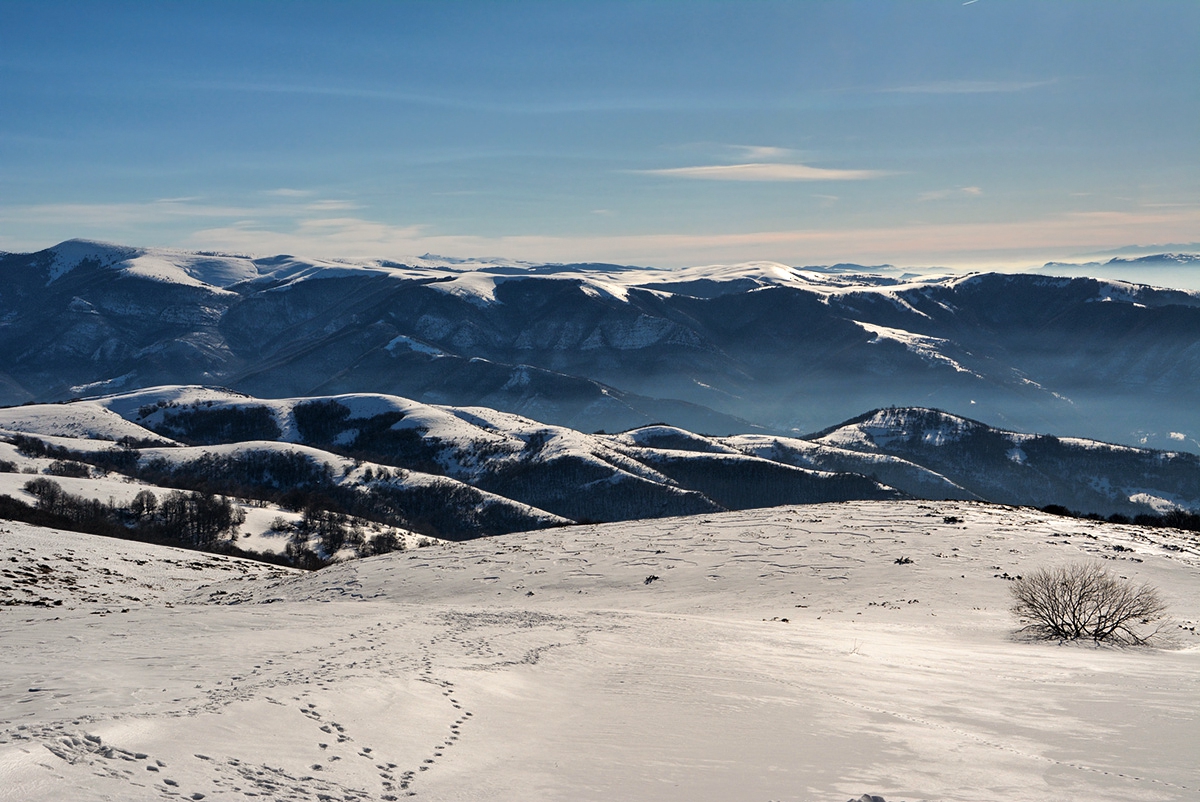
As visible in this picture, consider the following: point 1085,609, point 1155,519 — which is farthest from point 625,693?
point 1155,519

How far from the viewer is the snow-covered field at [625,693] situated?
11750 mm

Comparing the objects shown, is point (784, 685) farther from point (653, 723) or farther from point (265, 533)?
point (265, 533)

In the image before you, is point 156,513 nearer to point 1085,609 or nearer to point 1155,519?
point 1155,519

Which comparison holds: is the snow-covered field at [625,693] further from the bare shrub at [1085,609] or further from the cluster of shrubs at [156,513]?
the cluster of shrubs at [156,513]

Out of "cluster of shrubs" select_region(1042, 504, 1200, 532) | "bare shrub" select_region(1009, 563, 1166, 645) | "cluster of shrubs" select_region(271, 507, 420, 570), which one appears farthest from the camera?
"cluster of shrubs" select_region(271, 507, 420, 570)

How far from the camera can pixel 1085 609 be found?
28.0 m

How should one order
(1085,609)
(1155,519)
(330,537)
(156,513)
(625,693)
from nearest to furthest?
(625,693)
(1085,609)
(1155,519)
(330,537)
(156,513)

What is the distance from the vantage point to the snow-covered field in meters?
11.8

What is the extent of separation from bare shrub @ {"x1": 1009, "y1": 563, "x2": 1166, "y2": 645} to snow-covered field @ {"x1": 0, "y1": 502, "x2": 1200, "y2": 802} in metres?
1.05

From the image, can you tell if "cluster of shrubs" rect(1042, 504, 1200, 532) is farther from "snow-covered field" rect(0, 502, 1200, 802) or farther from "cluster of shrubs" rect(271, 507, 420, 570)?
"cluster of shrubs" rect(271, 507, 420, 570)

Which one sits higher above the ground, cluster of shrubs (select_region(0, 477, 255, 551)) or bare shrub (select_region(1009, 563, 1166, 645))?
bare shrub (select_region(1009, 563, 1166, 645))

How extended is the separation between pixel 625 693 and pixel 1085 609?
61.7ft

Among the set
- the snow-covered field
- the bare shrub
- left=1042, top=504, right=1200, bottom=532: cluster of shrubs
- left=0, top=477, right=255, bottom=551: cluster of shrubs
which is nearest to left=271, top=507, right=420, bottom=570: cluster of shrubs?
left=0, top=477, right=255, bottom=551: cluster of shrubs

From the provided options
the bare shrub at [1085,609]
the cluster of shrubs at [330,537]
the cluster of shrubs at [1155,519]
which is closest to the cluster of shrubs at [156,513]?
the cluster of shrubs at [330,537]
